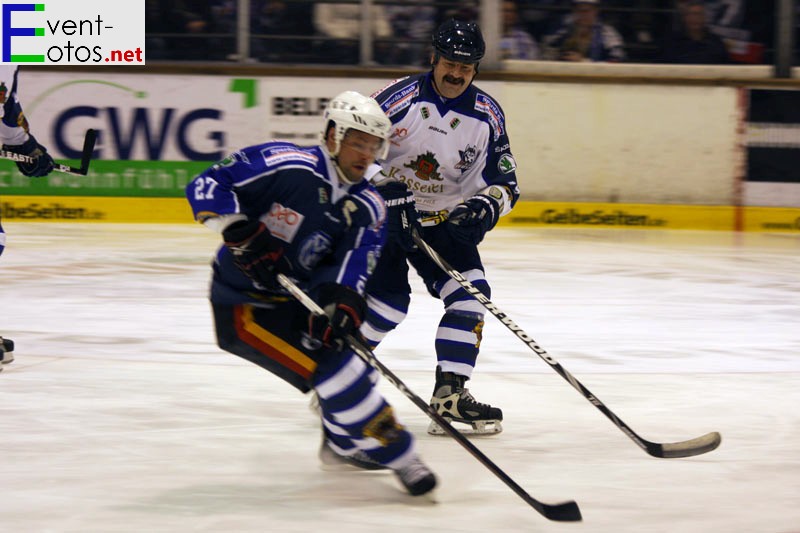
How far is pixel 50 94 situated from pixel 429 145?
6133mm

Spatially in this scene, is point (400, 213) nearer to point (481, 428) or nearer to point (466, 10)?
point (481, 428)

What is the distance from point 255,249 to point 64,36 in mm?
7060

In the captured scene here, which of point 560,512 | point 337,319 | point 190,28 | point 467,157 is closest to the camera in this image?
point 560,512

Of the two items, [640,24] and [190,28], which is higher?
[640,24]

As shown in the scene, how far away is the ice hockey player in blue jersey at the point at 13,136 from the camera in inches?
180

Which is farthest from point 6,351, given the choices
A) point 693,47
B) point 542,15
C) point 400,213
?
point 693,47

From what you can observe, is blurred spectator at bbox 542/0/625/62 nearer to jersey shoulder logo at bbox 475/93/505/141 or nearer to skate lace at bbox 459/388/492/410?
jersey shoulder logo at bbox 475/93/505/141

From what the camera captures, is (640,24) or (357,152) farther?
(640,24)

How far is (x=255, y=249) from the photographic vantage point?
3.01 meters

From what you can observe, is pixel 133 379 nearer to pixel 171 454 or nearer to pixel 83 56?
pixel 171 454

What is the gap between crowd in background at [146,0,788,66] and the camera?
9.62m

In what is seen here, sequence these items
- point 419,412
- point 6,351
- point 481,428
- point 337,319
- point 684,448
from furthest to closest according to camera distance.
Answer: point 6,351 → point 419,412 → point 481,428 → point 684,448 → point 337,319

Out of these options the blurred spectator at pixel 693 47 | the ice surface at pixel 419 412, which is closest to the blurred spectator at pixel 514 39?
the blurred spectator at pixel 693 47

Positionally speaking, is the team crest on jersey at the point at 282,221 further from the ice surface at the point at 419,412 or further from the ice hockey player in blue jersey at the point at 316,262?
the ice surface at the point at 419,412
